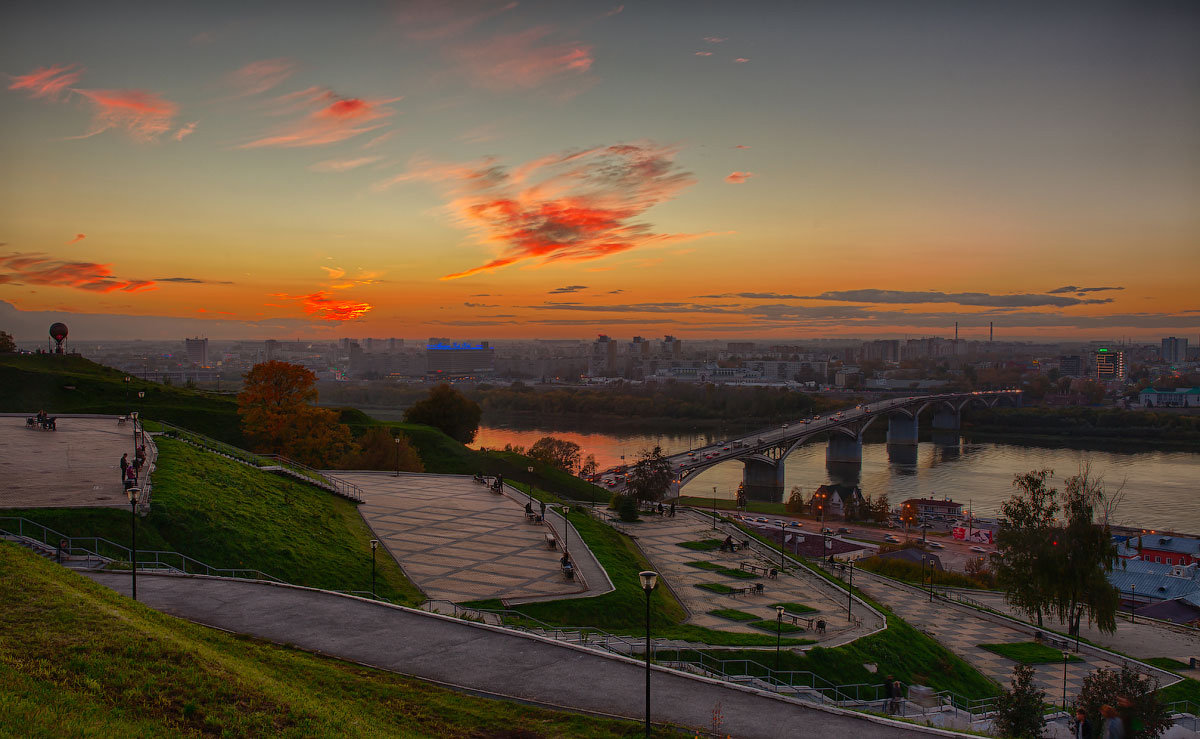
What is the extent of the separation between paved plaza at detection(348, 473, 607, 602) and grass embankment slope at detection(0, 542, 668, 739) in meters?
5.90

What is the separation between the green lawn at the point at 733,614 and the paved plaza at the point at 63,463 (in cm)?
1211

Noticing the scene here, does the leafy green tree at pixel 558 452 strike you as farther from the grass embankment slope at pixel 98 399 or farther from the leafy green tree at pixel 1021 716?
the leafy green tree at pixel 1021 716

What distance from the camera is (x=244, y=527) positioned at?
14023 millimetres

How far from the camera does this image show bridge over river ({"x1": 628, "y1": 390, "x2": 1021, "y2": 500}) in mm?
50969

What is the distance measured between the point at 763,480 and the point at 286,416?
35768 millimetres

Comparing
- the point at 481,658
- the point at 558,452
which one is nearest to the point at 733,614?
the point at 481,658

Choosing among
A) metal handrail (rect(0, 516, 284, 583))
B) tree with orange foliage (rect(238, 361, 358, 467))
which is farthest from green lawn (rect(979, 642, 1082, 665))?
tree with orange foliage (rect(238, 361, 358, 467))

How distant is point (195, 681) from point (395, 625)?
12.1 ft

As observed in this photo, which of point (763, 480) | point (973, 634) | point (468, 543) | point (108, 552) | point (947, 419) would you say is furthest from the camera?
point (947, 419)

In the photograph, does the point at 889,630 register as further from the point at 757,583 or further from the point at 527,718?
the point at 527,718

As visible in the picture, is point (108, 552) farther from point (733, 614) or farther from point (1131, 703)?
point (1131, 703)

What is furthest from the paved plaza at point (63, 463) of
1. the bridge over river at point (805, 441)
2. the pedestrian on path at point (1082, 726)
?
the bridge over river at point (805, 441)

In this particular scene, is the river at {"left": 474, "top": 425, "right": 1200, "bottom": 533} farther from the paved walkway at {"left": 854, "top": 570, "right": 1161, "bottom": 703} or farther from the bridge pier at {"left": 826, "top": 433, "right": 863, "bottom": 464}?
the paved walkway at {"left": 854, "top": 570, "right": 1161, "bottom": 703}

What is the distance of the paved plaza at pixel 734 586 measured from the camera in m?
15.9
